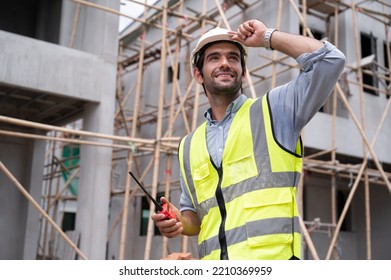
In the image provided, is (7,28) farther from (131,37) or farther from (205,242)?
(205,242)

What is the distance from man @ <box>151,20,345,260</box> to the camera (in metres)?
1.74

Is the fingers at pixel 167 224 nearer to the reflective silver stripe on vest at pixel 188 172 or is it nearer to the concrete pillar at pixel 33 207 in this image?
the reflective silver stripe on vest at pixel 188 172

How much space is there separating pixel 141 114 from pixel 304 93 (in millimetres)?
11068

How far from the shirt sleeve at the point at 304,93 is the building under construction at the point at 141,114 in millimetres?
4779

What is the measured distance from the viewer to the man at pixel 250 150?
1.74 metres

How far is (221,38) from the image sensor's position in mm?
2027

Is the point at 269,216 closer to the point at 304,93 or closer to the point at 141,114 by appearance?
the point at 304,93

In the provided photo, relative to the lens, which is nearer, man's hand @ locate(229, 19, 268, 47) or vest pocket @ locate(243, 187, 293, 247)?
vest pocket @ locate(243, 187, 293, 247)

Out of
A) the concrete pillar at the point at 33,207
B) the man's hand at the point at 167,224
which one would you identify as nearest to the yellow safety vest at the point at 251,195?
the man's hand at the point at 167,224

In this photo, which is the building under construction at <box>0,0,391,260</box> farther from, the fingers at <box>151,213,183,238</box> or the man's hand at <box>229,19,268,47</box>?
the man's hand at <box>229,19,268,47</box>

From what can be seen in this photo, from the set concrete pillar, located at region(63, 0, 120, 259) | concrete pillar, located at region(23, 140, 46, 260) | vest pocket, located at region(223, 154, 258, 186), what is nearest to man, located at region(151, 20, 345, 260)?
vest pocket, located at region(223, 154, 258, 186)

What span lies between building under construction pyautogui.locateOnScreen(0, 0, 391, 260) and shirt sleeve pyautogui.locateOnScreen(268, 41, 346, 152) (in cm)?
478

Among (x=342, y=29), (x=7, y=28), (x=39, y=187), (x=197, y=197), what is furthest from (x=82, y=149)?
(x=342, y=29)

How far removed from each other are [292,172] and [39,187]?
807cm
